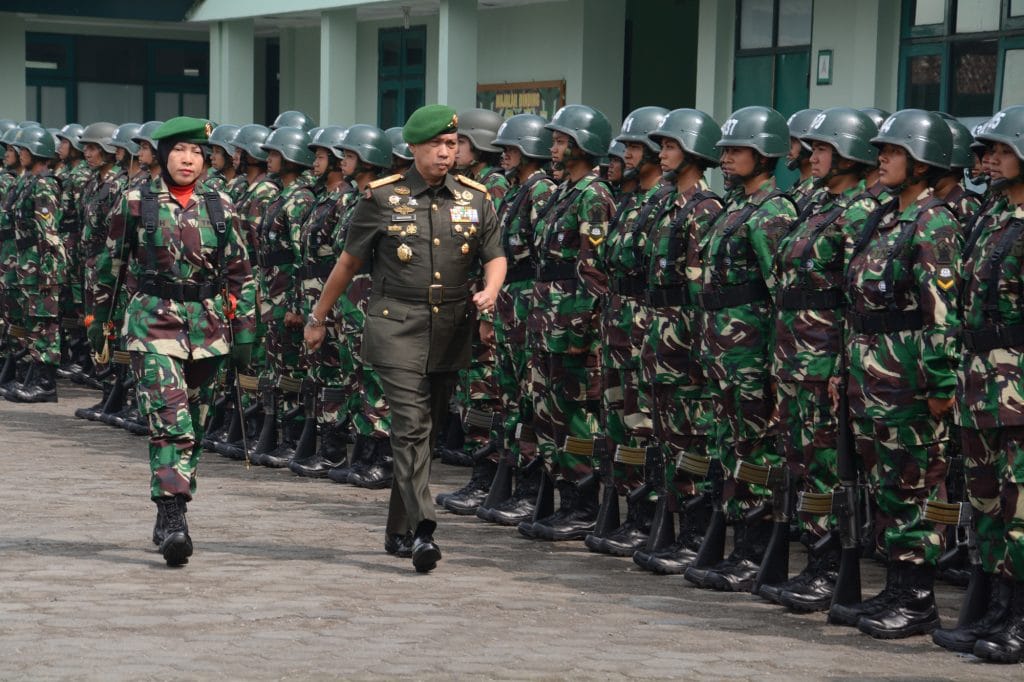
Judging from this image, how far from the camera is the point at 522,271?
11055 mm

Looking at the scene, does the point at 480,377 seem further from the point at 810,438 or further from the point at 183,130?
the point at 810,438

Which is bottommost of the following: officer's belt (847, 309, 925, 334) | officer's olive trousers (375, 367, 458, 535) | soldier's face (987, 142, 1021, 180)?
officer's olive trousers (375, 367, 458, 535)

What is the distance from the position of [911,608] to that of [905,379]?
0.99 meters

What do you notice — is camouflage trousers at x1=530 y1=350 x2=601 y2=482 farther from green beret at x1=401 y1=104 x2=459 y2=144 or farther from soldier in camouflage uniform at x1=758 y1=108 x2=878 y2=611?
soldier in camouflage uniform at x1=758 y1=108 x2=878 y2=611

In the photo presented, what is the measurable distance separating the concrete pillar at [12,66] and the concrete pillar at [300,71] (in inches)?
192

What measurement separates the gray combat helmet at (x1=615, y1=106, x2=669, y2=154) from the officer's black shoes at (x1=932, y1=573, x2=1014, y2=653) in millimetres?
3410

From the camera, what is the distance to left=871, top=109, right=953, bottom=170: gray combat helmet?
8.30 m

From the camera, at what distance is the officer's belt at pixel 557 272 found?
10555 millimetres

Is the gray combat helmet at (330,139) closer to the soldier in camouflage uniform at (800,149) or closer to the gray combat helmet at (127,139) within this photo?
the soldier in camouflage uniform at (800,149)

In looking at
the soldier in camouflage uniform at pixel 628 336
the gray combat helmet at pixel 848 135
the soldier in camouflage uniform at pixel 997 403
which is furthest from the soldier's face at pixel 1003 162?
the soldier in camouflage uniform at pixel 628 336

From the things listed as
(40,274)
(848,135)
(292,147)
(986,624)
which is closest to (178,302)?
(848,135)

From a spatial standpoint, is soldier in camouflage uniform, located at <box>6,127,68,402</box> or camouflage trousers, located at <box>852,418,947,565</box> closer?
camouflage trousers, located at <box>852,418,947,565</box>

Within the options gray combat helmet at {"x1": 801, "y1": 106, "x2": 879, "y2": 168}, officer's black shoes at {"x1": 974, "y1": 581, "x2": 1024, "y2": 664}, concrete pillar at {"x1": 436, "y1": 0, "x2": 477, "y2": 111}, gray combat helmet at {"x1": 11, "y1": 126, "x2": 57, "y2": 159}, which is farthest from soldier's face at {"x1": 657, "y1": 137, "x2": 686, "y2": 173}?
concrete pillar at {"x1": 436, "y1": 0, "x2": 477, "y2": 111}

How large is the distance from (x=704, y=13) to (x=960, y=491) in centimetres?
1210
